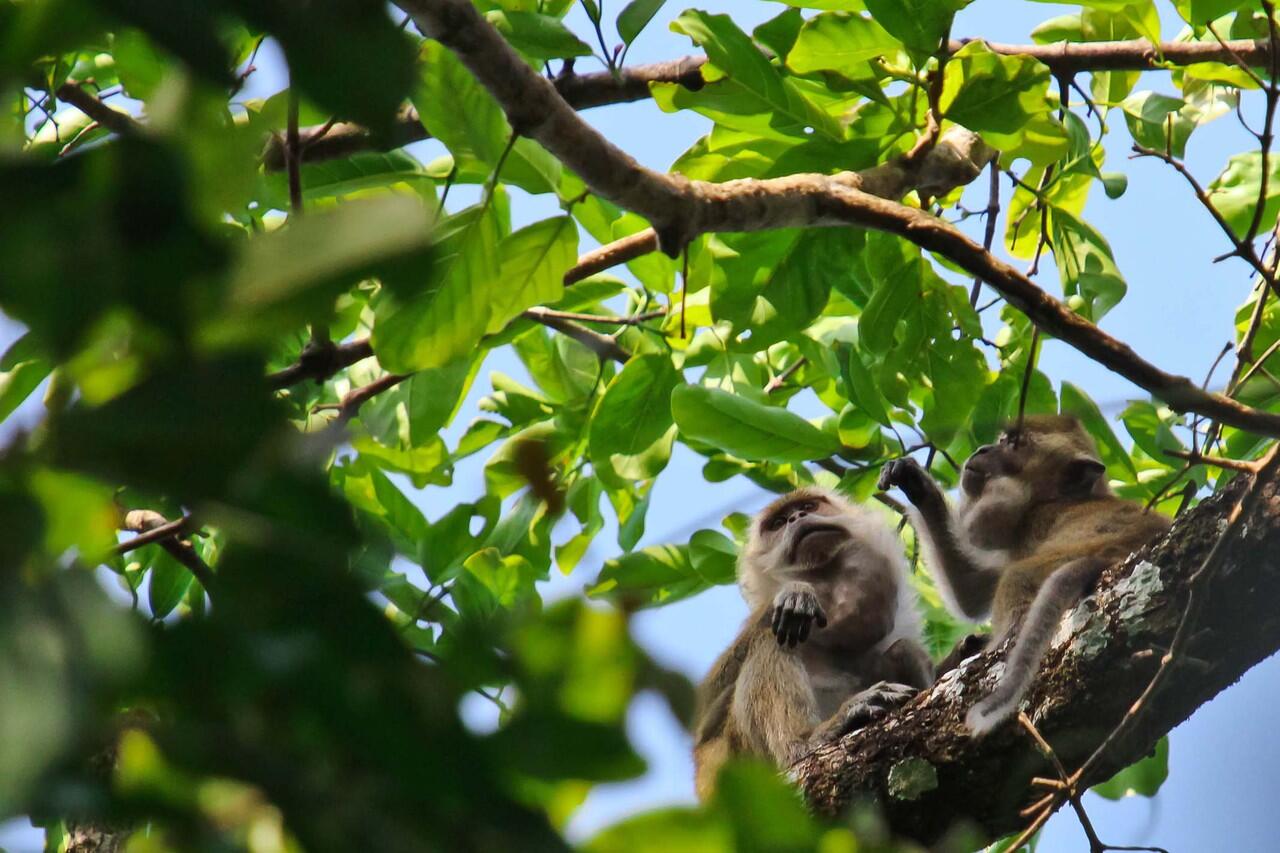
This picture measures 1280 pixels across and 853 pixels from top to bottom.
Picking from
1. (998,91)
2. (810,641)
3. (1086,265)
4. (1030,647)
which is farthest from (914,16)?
(810,641)

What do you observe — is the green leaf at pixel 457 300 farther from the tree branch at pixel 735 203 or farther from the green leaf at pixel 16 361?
the green leaf at pixel 16 361

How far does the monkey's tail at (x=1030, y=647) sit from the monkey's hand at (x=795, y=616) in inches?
64.5

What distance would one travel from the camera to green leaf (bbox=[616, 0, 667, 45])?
11.6 feet

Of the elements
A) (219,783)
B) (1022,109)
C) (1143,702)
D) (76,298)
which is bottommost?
(219,783)

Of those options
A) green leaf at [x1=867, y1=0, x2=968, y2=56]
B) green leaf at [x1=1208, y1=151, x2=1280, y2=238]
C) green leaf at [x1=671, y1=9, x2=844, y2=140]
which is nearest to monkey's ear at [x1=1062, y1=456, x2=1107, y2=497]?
green leaf at [x1=1208, y1=151, x2=1280, y2=238]

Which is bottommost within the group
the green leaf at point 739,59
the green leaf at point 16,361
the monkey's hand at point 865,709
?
the green leaf at point 16,361

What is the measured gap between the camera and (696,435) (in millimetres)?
4324

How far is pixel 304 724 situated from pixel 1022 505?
501 cm

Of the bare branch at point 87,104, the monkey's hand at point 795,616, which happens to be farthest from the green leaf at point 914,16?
the monkey's hand at point 795,616

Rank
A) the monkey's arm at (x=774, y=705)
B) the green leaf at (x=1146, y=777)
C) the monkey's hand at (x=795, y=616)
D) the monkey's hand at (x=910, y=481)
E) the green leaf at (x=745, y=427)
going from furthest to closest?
the monkey's hand at (x=795, y=616) → the monkey's hand at (x=910, y=481) → the monkey's arm at (x=774, y=705) → the green leaf at (x=1146, y=777) → the green leaf at (x=745, y=427)

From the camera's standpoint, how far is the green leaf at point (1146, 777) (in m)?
4.83

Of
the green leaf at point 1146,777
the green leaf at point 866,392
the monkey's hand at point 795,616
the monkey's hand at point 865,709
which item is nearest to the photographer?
the green leaf at point 866,392

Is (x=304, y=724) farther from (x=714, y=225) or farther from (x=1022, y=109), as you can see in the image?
(x=1022, y=109)

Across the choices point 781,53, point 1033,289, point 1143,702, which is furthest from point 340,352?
point 1143,702
